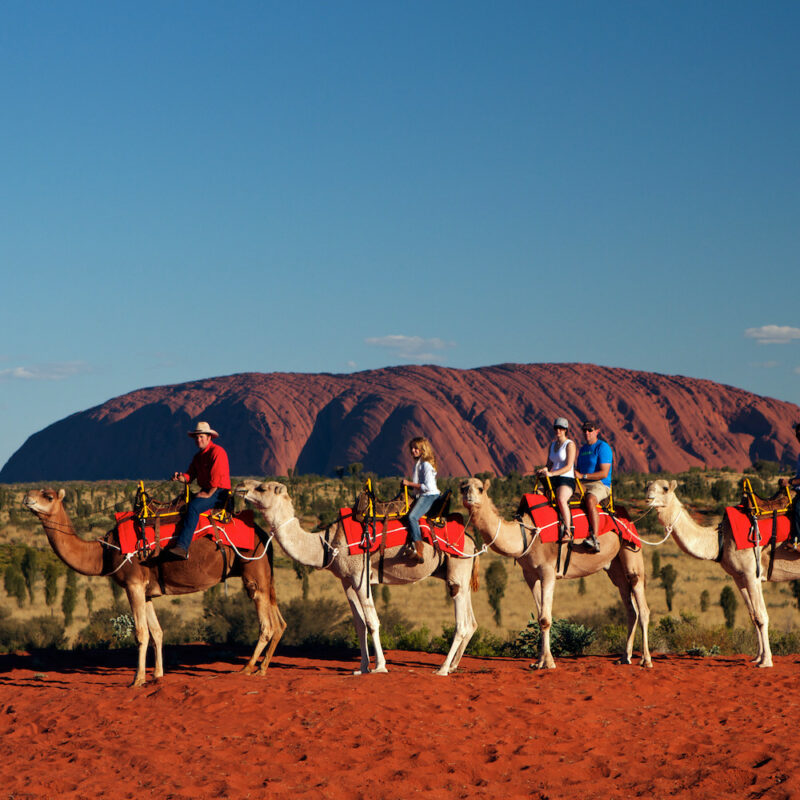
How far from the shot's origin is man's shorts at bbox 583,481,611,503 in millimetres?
13992

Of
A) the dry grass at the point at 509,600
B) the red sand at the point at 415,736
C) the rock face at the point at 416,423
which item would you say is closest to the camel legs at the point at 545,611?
the red sand at the point at 415,736

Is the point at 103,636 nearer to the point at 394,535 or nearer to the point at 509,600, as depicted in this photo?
the point at 394,535

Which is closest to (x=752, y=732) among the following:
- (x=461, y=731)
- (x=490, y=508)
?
(x=461, y=731)

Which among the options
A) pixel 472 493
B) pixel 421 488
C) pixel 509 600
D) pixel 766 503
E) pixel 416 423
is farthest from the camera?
pixel 416 423

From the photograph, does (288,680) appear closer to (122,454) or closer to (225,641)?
(225,641)

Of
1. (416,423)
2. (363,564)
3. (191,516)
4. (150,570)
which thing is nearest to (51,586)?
(150,570)

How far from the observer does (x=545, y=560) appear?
45.4ft

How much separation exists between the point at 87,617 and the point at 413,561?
1367 cm

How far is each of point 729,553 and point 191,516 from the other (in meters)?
7.58

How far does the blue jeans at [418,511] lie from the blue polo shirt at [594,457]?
89.0 inches

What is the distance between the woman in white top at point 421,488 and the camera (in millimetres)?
13461

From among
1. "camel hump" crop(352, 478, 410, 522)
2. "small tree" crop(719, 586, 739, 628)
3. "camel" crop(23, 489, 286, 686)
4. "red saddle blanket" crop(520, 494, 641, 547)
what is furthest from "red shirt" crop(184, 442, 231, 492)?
"small tree" crop(719, 586, 739, 628)

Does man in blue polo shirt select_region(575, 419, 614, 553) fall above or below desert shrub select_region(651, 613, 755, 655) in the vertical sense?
above

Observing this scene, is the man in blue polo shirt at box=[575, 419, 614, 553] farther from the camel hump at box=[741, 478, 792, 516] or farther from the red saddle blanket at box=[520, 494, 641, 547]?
the camel hump at box=[741, 478, 792, 516]
